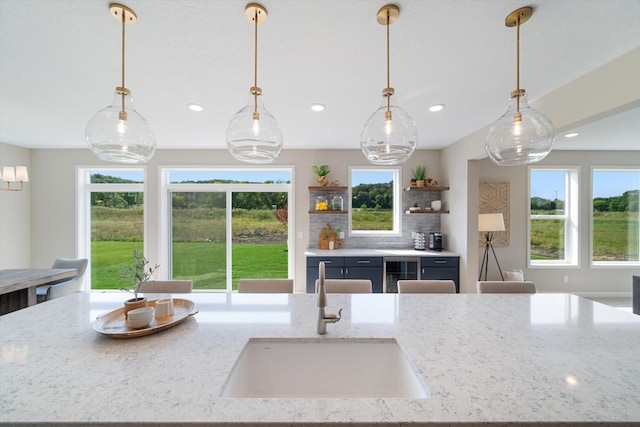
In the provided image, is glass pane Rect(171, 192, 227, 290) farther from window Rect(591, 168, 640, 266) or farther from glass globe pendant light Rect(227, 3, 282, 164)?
window Rect(591, 168, 640, 266)

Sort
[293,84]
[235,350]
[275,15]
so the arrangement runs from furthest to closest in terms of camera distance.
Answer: [293,84] < [275,15] < [235,350]

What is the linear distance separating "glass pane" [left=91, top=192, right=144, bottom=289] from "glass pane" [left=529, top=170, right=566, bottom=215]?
6.86 meters

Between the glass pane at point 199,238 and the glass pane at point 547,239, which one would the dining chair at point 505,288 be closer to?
the glass pane at point 547,239


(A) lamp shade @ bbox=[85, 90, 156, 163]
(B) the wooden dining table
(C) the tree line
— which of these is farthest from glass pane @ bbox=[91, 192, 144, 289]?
(C) the tree line

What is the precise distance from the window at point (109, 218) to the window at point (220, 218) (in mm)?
561

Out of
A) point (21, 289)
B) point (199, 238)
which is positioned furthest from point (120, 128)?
point (199, 238)

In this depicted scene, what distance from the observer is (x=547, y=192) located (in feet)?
14.4

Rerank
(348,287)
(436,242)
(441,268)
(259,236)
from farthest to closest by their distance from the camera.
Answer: (259,236)
(436,242)
(441,268)
(348,287)

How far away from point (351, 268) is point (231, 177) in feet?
8.58

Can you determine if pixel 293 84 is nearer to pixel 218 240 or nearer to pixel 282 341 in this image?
pixel 282 341

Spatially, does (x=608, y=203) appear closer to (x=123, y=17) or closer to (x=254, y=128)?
(x=254, y=128)

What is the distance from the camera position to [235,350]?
1.11 meters

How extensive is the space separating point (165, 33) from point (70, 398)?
6.11ft

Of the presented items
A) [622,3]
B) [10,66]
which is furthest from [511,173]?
[10,66]
